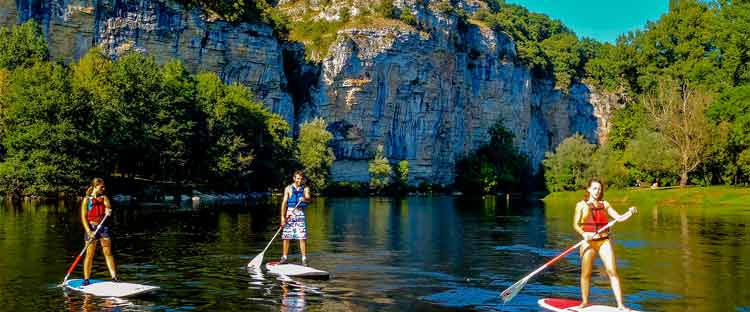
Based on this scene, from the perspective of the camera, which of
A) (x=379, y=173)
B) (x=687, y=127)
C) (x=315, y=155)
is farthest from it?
(x=379, y=173)

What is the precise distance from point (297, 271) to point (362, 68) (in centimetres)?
13396

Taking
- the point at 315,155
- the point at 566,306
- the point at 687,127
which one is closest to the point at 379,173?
the point at 315,155

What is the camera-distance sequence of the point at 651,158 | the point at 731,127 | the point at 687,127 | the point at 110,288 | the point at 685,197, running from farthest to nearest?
the point at 651,158 < the point at 687,127 < the point at 731,127 < the point at 685,197 < the point at 110,288

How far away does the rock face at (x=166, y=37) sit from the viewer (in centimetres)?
11288

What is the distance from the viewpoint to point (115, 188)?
80812 millimetres

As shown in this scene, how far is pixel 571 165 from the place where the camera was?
11375 cm

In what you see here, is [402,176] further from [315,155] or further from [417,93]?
[315,155]

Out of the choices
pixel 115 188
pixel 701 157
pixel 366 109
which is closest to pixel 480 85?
pixel 366 109

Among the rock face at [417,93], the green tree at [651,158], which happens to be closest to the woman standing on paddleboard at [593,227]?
the green tree at [651,158]

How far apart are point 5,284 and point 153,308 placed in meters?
4.92

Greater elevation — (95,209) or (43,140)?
(43,140)

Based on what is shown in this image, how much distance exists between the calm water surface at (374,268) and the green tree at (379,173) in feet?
359

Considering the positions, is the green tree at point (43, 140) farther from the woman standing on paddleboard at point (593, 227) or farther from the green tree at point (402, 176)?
the green tree at point (402, 176)

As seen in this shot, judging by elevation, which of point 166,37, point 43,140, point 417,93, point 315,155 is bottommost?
point 43,140
